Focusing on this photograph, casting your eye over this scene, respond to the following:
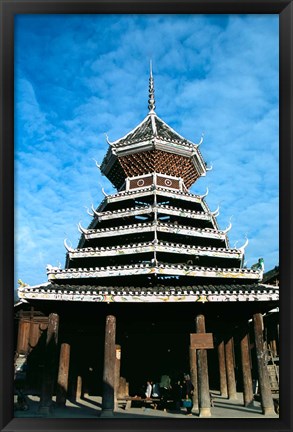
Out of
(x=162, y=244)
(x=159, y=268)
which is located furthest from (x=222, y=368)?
(x=162, y=244)

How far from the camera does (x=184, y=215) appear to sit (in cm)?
2084

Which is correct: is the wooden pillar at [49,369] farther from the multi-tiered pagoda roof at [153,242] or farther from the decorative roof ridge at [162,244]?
the decorative roof ridge at [162,244]

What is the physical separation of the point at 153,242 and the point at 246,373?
668cm

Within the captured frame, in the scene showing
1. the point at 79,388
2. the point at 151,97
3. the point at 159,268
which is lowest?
the point at 79,388

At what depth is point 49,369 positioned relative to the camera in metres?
16.0

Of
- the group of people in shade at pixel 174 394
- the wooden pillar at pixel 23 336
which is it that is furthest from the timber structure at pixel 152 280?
the wooden pillar at pixel 23 336

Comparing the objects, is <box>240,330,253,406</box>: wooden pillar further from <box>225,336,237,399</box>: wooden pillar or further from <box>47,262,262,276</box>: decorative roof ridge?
<box>47,262,262,276</box>: decorative roof ridge

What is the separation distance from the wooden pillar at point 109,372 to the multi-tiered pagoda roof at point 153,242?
127 centimetres

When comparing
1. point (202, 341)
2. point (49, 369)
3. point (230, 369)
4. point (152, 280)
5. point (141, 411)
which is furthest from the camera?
point (230, 369)

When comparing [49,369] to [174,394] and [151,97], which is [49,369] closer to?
[174,394]
